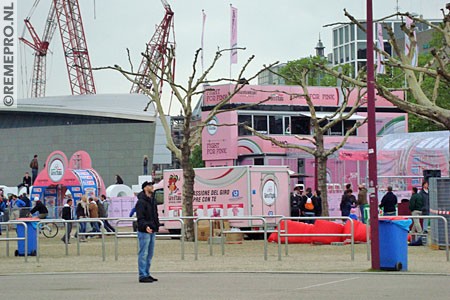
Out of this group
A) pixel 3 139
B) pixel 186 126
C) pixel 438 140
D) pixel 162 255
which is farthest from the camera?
pixel 3 139

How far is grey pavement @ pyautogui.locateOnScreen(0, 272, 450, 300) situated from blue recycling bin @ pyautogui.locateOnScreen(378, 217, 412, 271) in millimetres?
772

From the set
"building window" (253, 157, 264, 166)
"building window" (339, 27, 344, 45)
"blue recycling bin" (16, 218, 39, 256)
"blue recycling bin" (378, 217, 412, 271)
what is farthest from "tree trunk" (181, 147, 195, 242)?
"building window" (339, 27, 344, 45)

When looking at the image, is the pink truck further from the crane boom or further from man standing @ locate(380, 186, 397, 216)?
the crane boom

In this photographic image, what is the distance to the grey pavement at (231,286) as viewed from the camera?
1580cm

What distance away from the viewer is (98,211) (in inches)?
1580

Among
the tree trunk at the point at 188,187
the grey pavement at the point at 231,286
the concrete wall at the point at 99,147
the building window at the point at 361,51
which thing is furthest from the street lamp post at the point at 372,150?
the building window at the point at 361,51

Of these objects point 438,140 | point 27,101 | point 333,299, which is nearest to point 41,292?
point 333,299

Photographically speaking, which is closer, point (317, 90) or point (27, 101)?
point (317, 90)

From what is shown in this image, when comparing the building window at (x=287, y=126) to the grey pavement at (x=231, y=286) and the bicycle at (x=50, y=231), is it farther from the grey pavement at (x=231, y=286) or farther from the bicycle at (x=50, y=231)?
the grey pavement at (x=231, y=286)

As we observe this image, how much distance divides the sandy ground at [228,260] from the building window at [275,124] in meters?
32.2

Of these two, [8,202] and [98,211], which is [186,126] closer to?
[98,211]

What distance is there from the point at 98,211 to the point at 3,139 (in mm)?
56198

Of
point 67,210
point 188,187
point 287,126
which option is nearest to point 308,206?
point 188,187

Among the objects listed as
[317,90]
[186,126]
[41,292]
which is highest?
[317,90]
